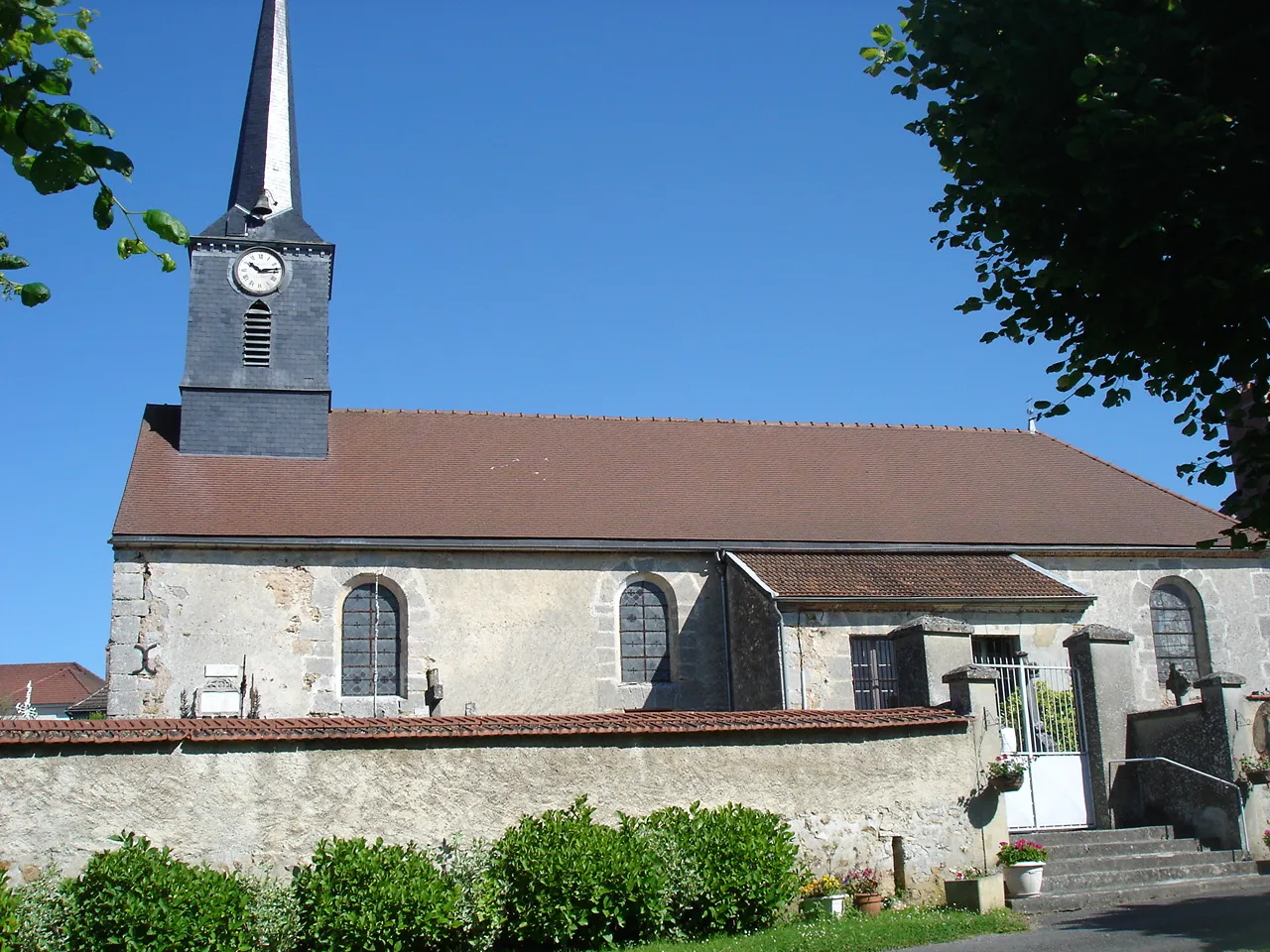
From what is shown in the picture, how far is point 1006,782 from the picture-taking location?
11.7 m

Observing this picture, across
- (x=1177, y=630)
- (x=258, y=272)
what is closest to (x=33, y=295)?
(x=258, y=272)

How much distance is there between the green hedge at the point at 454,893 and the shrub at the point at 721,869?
0.01 m

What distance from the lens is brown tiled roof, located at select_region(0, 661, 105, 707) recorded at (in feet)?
180

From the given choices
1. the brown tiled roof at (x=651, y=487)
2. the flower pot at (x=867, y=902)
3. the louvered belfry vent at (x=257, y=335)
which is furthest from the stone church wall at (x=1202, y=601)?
the louvered belfry vent at (x=257, y=335)

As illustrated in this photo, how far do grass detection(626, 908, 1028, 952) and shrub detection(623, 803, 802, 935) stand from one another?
0.66 ft

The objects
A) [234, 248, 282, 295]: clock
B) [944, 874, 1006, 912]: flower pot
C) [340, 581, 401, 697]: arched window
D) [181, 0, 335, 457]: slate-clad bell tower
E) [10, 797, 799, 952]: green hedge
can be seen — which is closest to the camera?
[10, 797, 799, 952]: green hedge

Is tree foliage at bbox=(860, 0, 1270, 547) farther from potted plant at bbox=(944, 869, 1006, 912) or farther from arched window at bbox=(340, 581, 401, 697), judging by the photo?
arched window at bbox=(340, 581, 401, 697)

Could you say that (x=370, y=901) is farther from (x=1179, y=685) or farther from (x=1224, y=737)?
(x=1179, y=685)

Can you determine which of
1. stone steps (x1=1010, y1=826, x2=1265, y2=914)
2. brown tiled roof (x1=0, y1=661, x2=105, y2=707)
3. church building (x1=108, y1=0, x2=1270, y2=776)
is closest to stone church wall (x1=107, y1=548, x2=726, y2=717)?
church building (x1=108, y1=0, x2=1270, y2=776)

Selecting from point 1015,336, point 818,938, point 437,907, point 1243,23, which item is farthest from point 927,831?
point 1243,23

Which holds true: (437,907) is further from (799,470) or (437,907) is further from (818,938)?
(799,470)

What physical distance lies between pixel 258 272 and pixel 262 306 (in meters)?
0.61

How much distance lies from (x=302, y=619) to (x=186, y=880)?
7.55 meters

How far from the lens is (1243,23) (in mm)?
6434
